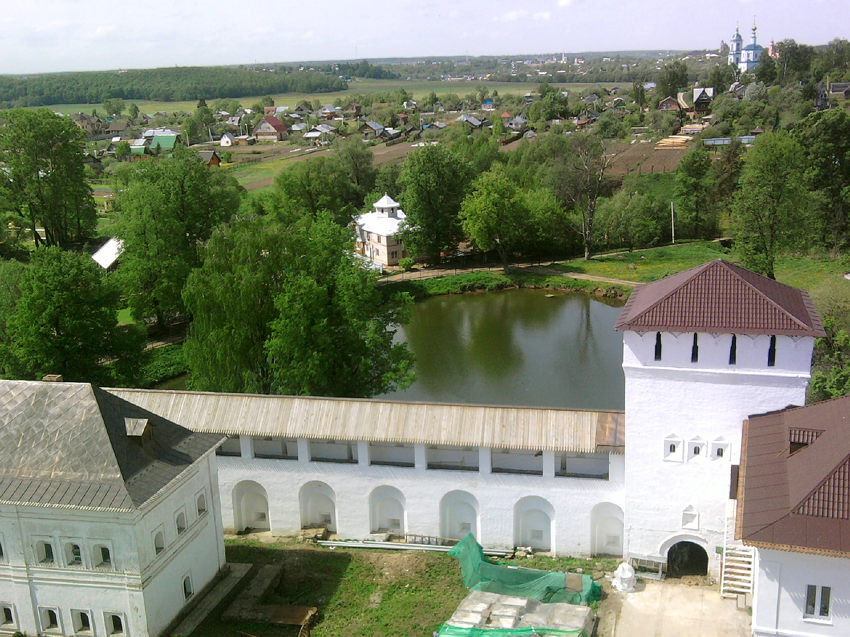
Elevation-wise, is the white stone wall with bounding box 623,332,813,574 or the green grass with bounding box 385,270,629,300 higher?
the white stone wall with bounding box 623,332,813,574

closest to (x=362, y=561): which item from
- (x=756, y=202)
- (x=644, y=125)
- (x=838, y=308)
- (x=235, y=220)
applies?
(x=235, y=220)

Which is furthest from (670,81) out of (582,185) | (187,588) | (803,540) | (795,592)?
(187,588)

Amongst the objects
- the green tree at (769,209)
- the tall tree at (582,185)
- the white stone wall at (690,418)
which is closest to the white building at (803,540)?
the white stone wall at (690,418)

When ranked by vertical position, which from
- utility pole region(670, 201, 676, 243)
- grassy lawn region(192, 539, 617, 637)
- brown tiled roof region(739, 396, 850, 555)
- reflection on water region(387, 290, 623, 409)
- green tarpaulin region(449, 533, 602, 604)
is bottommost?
reflection on water region(387, 290, 623, 409)

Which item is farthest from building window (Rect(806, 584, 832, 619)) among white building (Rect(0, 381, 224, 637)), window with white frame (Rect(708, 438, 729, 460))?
white building (Rect(0, 381, 224, 637))

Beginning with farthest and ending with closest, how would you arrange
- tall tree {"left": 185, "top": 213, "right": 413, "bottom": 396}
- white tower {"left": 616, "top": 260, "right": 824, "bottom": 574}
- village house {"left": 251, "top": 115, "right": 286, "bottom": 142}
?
village house {"left": 251, "top": 115, "right": 286, "bottom": 142} → tall tree {"left": 185, "top": 213, "right": 413, "bottom": 396} → white tower {"left": 616, "top": 260, "right": 824, "bottom": 574}

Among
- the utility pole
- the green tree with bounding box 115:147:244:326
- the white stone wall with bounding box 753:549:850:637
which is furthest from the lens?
the utility pole

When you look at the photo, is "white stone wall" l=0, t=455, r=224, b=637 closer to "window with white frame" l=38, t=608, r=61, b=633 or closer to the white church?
"window with white frame" l=38, t=608, r=61, b=633

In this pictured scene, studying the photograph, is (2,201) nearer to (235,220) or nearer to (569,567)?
(235,220)
